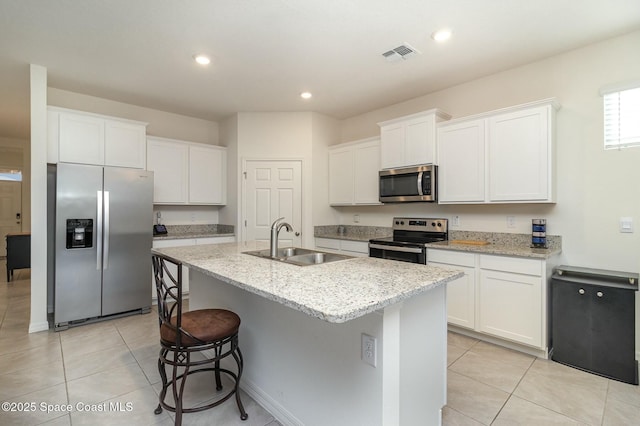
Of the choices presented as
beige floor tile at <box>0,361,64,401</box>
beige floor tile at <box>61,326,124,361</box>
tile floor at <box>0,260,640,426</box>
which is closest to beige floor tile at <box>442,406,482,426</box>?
tile floor at <box>0,260,640,426</box>

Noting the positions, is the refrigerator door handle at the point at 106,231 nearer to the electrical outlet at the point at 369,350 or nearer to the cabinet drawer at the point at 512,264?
the electrical outlet at the point at 369,350

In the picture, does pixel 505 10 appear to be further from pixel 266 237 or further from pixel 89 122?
pixel 89 122

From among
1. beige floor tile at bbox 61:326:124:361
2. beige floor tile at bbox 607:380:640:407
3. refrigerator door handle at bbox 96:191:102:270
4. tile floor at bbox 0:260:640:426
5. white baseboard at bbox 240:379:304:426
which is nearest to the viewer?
white baseboard at bbox 240:379:304:426

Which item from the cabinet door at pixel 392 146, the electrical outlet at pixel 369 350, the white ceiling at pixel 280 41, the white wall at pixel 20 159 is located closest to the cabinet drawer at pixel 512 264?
the cabinet door at pixel 392 146

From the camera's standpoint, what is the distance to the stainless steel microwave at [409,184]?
11.3 feet

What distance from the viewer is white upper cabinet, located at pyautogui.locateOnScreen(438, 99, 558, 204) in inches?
108

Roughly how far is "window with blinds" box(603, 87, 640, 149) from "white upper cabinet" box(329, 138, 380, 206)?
2.22m

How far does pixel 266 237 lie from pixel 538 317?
3.34m

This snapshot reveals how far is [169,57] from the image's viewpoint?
292 centimetres

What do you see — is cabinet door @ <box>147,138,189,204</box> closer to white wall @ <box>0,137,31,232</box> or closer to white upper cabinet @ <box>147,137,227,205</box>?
white upper cabinet @ <box>147,137,227,205</box>

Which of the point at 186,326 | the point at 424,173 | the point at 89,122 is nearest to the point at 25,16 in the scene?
the point at 89,122

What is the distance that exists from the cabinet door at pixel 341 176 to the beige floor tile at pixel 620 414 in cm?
316

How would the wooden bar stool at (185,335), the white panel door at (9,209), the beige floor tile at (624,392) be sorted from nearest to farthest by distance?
the wooden bar stool at (185,335) → the beige floor tile at (624,392) → the white panel door at (9,209)

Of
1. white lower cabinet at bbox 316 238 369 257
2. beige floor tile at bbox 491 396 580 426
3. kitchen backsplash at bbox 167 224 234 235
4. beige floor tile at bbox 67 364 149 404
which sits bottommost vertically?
beige floor tile at bbox 491 396 580 426
